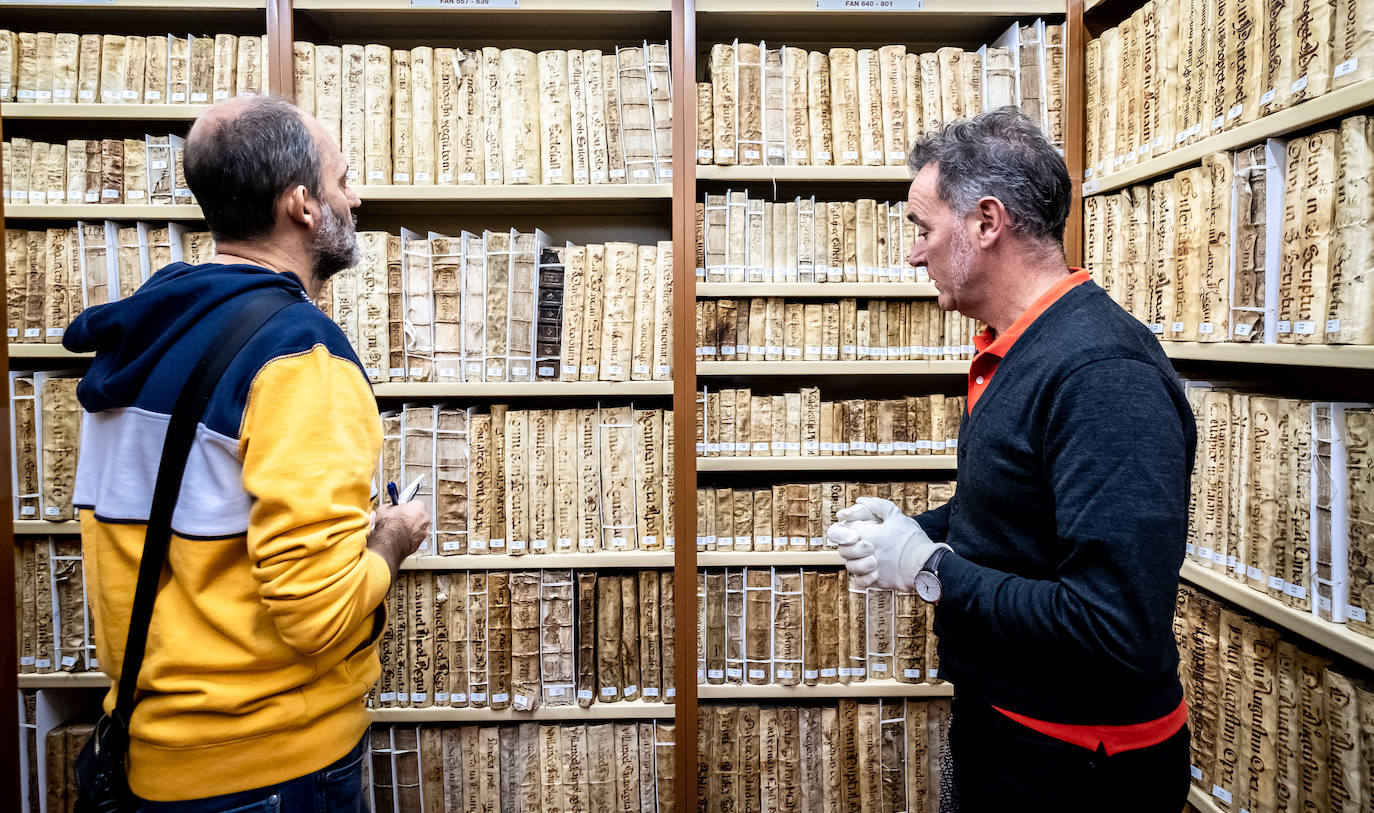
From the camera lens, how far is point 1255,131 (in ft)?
4.35

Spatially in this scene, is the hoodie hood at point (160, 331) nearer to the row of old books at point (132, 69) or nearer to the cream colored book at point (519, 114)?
the cream colored book at point (519, 114)

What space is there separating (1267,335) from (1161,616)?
0.79 m

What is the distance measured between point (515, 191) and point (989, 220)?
3.95ft

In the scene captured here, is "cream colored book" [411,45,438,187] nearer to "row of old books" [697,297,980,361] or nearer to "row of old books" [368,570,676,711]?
"row of old books" [697,297,980,361]

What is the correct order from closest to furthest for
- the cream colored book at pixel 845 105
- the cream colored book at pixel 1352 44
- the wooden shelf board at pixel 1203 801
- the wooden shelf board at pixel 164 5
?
the cream colored book at pixel 1352 44, the wooden shelf board at pixel 1203 801, the wooden shelf board at pixel 164 5, the cream colored book at pixel 845 105

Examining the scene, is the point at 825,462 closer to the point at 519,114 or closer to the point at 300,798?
the point at 519,114

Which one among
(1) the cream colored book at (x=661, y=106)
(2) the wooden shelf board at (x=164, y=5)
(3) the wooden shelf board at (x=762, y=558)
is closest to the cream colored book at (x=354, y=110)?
(2) the wooden shelf board at (x=164, y=5)

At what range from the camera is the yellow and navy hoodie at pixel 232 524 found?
858 millimetres

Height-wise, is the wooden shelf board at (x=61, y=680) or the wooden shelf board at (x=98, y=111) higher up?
the wooden shelf board at (x=98, y=111)

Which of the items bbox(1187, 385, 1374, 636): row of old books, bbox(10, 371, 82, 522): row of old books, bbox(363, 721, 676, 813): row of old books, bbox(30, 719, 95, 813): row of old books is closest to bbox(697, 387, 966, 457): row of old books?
bbox(1187, 385, 1374, 636): row of old books

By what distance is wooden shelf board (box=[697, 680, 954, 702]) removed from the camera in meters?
1.90

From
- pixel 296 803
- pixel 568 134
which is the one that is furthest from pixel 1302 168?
pixel 296 803

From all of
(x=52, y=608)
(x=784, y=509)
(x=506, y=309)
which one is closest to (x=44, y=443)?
(x=52, y=608)

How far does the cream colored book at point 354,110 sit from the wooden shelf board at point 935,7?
871 mm
